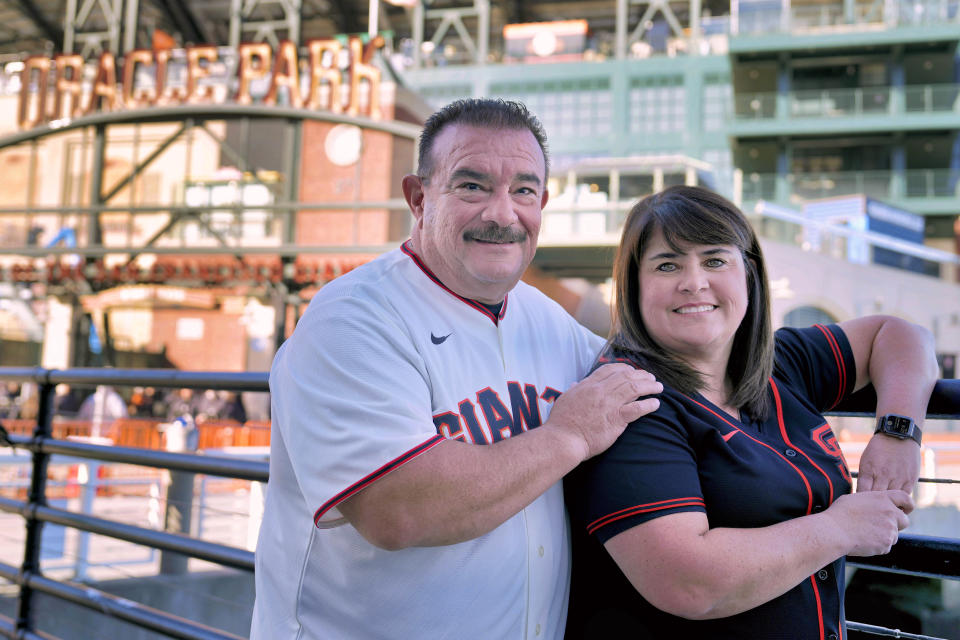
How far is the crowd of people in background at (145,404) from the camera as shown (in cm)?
1563

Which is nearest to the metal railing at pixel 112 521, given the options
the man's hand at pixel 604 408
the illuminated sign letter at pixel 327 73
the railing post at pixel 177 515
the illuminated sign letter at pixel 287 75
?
the man's hand at pixel 604 408

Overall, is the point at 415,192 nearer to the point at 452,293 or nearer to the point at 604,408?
the point at 452,293

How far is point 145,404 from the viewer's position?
1972 centimetres

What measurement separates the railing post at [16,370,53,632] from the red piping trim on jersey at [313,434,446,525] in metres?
2.26

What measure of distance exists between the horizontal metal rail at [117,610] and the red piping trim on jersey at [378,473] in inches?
45.4

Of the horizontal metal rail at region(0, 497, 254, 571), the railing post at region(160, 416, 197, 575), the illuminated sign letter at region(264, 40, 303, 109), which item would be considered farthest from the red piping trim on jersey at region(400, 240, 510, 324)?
the illuminated sign letter at region(264, 40, 303, 109)

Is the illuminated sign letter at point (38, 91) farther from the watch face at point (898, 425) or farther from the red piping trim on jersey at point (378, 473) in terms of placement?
the watch face at point (898, 425)

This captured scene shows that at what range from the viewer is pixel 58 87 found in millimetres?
21062

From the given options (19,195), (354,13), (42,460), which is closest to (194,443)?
(42,460)

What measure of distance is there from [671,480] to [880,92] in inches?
1431

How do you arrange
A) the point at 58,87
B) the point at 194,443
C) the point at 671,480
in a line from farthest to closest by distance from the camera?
the point at 58,87
the point at 194,443
the point at 671,480

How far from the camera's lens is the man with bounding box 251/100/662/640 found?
5.12ft

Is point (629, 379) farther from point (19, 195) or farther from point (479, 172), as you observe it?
Result: point (19, 195)

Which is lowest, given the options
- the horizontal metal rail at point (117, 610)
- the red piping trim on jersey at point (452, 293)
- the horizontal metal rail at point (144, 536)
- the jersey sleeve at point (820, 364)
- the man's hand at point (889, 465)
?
the horizontal metal rail at point (117, 610)
